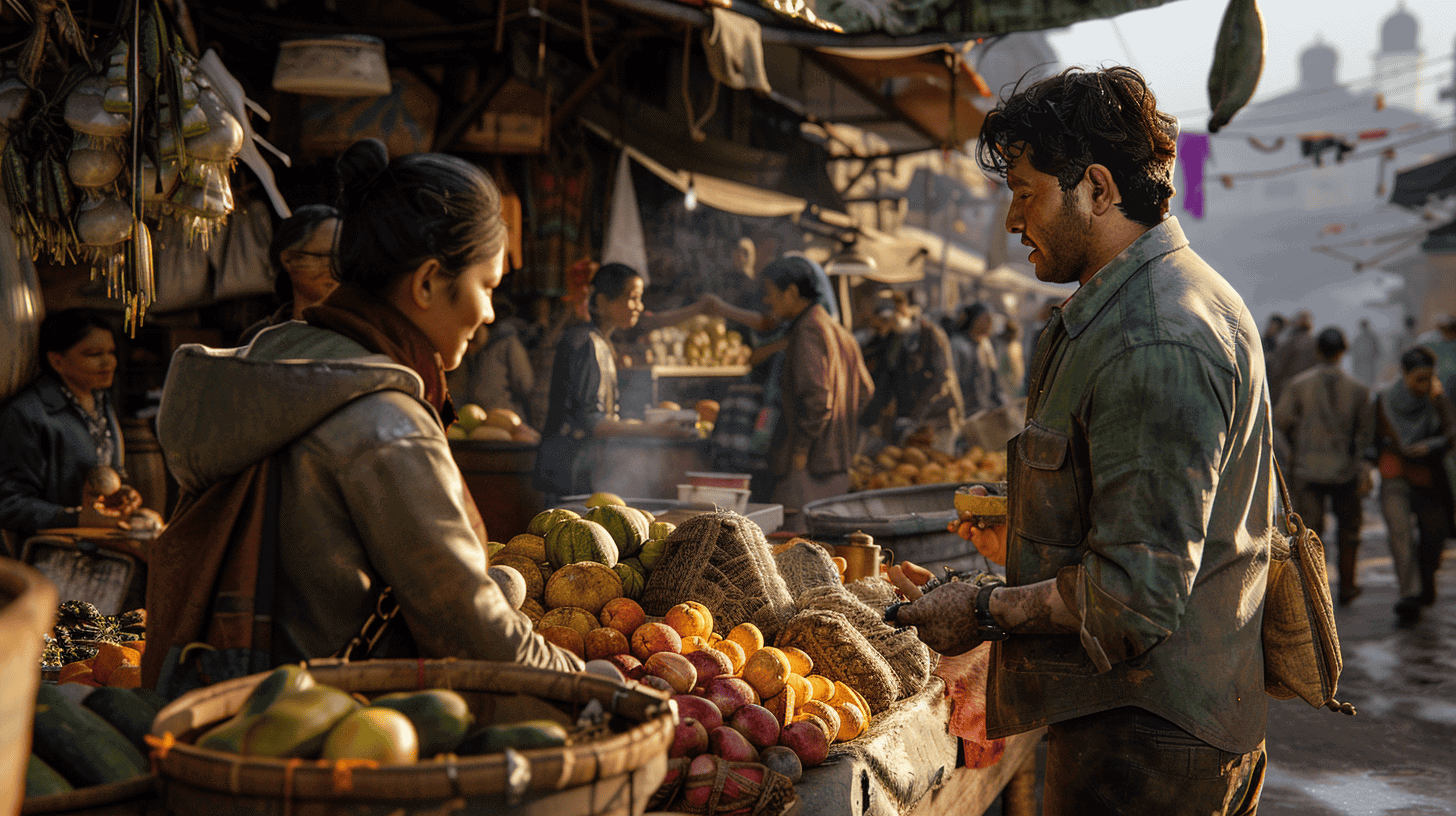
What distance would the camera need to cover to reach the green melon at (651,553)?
3352 millimetres

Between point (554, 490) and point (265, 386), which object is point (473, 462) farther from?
point (265, 386)

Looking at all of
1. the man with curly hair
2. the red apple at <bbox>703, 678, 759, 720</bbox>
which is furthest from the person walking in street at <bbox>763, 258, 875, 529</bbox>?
the man with curly hair

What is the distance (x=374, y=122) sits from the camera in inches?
267

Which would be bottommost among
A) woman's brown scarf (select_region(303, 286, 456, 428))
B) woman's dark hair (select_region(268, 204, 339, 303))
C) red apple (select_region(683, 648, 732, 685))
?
red apple (select_region(683, 648, 732, 685))

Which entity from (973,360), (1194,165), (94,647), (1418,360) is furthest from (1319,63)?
(94,647)

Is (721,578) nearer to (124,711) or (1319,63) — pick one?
(124,711)

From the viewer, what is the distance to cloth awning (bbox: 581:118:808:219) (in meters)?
8.72

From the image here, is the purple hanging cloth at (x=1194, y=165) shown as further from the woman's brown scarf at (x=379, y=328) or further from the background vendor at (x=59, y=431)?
the woman's brown scarf at (x=379, y=328)

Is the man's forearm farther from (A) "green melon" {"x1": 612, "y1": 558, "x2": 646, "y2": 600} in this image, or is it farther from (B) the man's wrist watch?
→ (A) "green melon" {"x1": 612, "y1": 558, "x2": 646, "y2": 600}

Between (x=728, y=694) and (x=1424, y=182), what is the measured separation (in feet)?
54.0

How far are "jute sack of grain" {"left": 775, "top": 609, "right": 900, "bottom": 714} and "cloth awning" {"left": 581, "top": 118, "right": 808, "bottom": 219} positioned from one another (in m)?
6.15

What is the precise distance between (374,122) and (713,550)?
492cm

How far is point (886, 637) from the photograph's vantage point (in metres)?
3.11

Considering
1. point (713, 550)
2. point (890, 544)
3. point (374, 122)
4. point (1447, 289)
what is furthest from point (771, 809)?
point (1447, 289)
